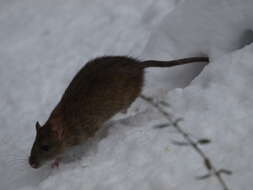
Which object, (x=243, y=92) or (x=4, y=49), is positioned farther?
(x=4, y=49)

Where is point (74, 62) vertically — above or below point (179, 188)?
below

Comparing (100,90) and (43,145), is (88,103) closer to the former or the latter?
(100,90)

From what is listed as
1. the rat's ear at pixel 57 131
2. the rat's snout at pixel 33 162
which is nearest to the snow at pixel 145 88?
the rat's snout at pixel 33 162

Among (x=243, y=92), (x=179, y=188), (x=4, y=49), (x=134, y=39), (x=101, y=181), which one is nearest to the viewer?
(x=179, y=188)

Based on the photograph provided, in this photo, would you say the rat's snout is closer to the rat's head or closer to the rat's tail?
the rat's head

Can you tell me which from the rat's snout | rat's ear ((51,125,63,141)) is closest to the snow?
the rat's snout

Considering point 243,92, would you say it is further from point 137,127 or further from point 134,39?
point 134,39

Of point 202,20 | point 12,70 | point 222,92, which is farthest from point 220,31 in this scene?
point 12,70
